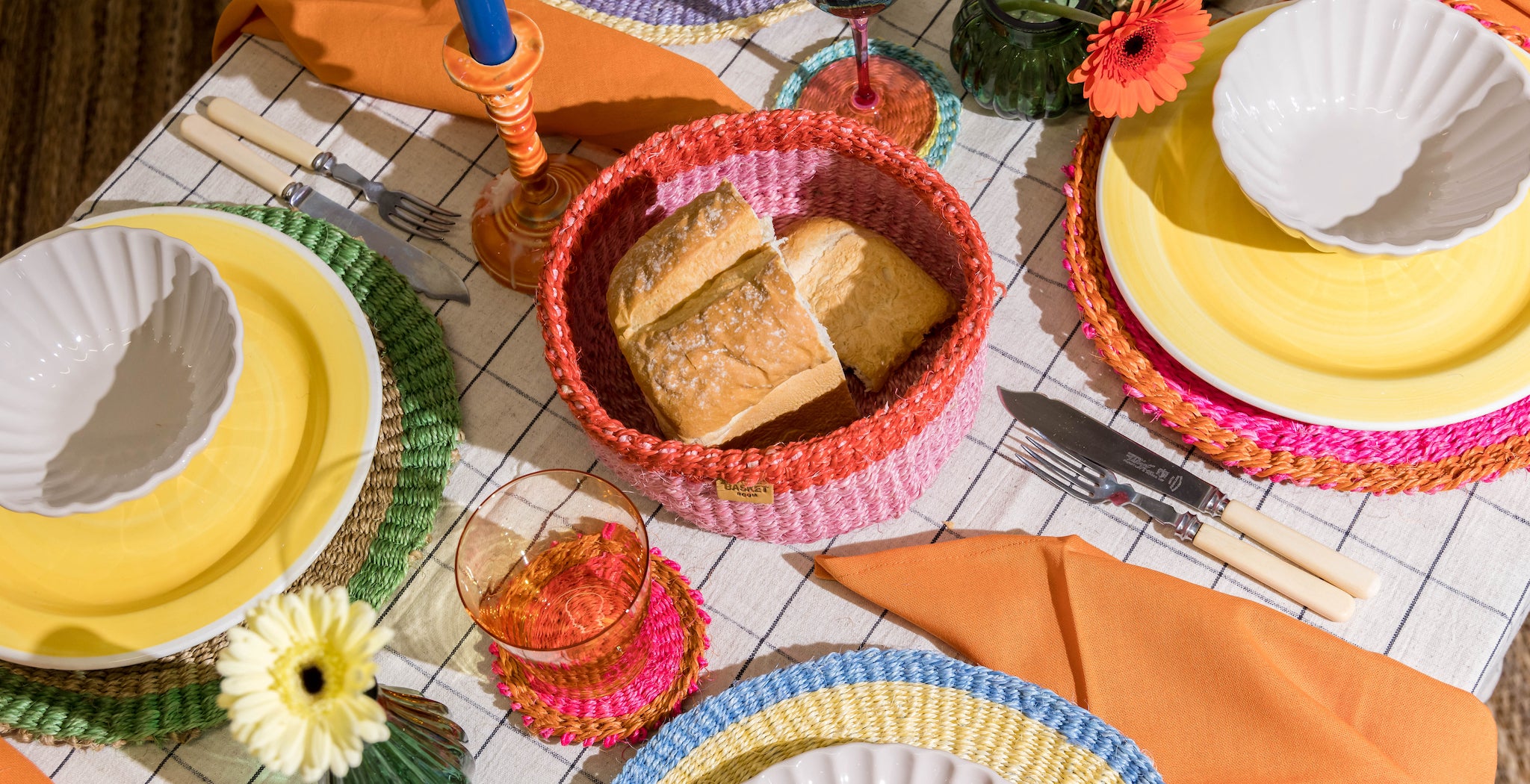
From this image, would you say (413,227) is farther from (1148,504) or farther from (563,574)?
(1148,504)

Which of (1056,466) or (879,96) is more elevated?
(879,96)

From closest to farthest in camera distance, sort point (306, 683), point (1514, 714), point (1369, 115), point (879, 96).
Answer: point (306, 683)
point (1369, 115)
point (879, 96)
point (1514, 714)

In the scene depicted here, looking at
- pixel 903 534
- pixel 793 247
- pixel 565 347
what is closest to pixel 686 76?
pixel 793 247

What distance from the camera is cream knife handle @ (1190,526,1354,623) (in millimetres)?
999

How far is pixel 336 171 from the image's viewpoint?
122cm

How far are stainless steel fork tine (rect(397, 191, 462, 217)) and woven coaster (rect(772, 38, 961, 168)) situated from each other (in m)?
0.38

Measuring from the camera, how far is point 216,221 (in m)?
1.12

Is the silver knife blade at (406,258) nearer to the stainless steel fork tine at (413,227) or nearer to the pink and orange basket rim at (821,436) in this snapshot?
the stainless steel fork tine at (413,227)

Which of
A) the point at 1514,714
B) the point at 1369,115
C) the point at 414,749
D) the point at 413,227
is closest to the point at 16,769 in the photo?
the point at 414,749

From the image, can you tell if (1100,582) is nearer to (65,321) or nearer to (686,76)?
(686,76)

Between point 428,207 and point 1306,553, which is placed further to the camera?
point 428,207

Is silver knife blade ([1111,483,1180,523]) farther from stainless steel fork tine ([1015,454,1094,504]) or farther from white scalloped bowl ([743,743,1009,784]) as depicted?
white scalloped bowl ([743,743,1009,784])

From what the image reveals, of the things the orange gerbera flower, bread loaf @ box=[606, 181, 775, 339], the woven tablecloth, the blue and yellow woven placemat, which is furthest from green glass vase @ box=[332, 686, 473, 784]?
the orange gerbera flower

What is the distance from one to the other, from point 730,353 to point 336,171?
0.55m
